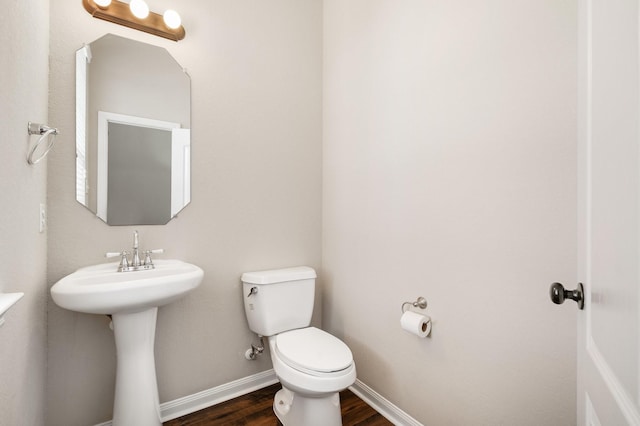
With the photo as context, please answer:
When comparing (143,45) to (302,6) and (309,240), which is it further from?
(309,240)

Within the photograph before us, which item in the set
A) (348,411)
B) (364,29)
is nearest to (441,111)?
(364,29)

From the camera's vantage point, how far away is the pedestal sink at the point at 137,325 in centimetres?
125

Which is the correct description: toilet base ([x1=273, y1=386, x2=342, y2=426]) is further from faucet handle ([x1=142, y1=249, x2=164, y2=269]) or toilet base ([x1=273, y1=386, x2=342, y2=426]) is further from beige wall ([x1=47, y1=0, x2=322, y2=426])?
faucet handle ([x1=142, y1=249, x2=164, y2=269])

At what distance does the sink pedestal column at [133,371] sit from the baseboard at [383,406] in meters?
1.11

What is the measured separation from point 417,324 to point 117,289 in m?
1.24

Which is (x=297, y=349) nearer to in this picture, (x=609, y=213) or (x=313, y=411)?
(x=313, y=411)

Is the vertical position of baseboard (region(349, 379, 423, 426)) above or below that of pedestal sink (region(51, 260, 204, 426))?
below

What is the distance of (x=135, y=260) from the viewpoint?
1535 millimetres

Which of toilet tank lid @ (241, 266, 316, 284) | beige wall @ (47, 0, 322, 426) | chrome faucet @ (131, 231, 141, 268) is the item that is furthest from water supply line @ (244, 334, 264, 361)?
chrome faucet @ (131, 231, 141, 268)

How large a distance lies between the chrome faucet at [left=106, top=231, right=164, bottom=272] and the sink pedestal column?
0.23 m

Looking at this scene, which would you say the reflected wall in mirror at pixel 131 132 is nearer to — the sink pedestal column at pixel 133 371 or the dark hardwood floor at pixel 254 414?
the sink pedestal column at pixel 133 371

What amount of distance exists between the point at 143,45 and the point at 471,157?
1730 mm

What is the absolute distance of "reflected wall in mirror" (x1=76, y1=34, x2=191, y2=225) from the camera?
4.94ft

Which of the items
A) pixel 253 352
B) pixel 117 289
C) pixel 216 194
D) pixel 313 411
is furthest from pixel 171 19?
pixel 313 411
